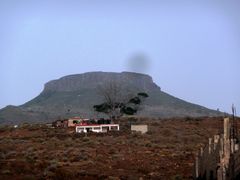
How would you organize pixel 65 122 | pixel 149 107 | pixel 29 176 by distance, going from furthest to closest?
1. pixel 149 107
2. pixel 65 122
3. pixel 29 176

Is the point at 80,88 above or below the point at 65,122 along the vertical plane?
above

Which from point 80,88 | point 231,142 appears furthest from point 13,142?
point 80,88

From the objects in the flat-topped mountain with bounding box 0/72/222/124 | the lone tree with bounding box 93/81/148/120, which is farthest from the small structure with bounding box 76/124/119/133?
the flat-topped mountain with bounding box 0/72/222/124

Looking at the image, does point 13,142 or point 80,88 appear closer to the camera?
point 13,142

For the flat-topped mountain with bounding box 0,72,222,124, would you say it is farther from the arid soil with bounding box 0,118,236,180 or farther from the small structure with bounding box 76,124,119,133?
the arid soil with bounding box 0,118,236,180

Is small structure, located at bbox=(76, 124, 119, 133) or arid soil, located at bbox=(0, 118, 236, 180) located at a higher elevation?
small structure, located at bbox=(76, 124, 119, 133)

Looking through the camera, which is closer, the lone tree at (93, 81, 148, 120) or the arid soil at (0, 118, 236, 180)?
the arid soil at (0, 118, 236, 180)

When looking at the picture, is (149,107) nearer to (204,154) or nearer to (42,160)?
(42,160)

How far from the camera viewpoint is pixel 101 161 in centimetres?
3641

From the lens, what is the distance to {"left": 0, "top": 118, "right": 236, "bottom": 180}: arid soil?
29688mm

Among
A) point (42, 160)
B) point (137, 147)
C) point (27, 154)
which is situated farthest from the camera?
point (137, 147)

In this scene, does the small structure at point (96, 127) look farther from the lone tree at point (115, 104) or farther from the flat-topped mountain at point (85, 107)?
the flat-topped mountain at point (85, 107)

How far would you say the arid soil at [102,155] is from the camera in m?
29.7

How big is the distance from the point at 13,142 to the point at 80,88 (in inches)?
5697
